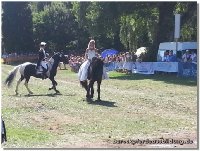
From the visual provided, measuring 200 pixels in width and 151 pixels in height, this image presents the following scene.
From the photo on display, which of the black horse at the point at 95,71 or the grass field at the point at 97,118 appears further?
the black horse at the point at 95,71

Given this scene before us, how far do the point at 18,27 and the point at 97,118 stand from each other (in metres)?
56.9

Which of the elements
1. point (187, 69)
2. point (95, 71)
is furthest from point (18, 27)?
point (95, 71)

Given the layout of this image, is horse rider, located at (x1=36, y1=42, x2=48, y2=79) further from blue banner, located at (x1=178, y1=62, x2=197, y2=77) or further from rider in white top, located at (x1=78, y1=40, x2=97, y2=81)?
blue banner, located at (x1=178, y1=62, x2=197, y2=77)

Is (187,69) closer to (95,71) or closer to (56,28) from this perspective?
(95,71)

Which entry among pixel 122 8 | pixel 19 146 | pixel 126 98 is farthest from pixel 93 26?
pixel 19 146

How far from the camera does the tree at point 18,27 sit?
68.5 metres

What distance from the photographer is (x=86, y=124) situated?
1304 cm

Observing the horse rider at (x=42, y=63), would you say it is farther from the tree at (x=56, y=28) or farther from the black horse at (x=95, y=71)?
the tree at (x=56, y=28)

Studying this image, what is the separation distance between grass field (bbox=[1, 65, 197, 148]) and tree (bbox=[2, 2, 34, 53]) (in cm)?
→ 4832

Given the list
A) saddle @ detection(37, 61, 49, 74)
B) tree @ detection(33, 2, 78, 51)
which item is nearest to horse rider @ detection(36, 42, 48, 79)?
saddle @ detection(37, 61, 49, 74)

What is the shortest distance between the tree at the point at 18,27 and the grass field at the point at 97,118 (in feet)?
159

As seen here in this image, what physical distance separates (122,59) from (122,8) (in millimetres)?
4418

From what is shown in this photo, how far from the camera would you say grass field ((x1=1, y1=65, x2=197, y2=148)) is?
35.9 feet

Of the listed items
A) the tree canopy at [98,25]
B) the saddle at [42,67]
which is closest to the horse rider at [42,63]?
the saddle at [42,67]
